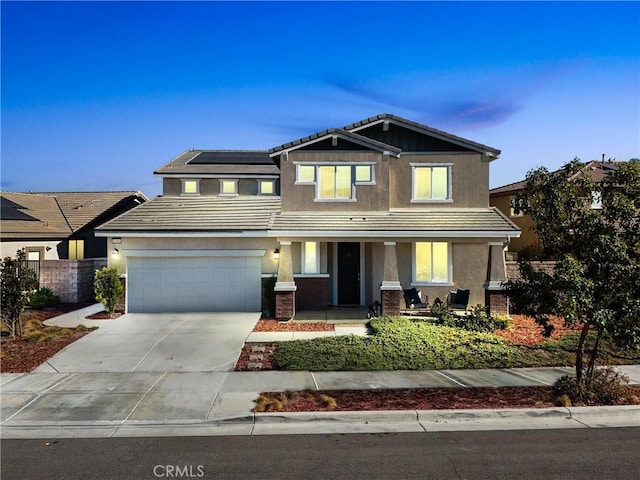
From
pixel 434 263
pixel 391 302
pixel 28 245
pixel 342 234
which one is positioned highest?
pixel 342 234

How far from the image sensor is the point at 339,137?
52.8 feet

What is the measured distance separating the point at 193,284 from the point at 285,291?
144 inches

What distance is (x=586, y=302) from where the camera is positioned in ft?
22.7

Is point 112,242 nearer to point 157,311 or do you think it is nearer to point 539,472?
point 157,311

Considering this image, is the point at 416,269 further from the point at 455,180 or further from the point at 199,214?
the point at 199,214

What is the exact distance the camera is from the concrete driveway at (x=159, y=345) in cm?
1013

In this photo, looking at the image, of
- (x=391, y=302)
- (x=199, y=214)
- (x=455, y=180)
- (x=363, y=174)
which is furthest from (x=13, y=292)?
(x=455, y=180)

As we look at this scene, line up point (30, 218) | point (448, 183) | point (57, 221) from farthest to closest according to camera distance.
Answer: point (57, 221), point (30, 218), point (448, 183)

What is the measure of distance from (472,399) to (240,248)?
10.1 m

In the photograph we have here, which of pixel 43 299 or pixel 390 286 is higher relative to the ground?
pixel 390 286

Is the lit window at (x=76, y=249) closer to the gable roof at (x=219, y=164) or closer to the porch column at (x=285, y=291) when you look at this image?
the gable roof at (x=219, y=164)

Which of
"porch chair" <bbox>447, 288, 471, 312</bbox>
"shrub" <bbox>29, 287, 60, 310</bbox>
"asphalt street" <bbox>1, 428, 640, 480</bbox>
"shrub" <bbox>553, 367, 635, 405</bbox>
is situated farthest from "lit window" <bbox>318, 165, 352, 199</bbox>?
"shrub" <bbox>29, 287, 60, 310</bbox>

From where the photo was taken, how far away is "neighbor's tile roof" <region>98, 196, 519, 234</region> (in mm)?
15141

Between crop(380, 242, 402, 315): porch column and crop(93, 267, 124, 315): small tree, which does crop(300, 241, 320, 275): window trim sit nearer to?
crop(380, 242, 402, 315): porch column
